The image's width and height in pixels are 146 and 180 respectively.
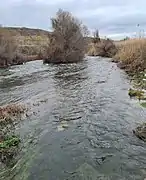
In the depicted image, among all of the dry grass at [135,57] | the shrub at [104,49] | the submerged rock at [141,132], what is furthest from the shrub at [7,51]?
the submerged rock at [141,132]

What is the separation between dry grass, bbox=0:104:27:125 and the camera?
1501cm

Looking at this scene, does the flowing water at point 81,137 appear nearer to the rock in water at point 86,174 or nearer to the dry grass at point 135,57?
the rock in water at point 86,174

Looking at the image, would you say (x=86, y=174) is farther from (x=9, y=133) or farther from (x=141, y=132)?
(x=9, y=133)

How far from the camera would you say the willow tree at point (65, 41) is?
5328 cm

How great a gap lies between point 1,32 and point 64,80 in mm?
31108

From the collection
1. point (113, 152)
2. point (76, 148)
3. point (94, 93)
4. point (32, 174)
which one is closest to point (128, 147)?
point (113, 152)

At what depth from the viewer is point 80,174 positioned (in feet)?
29.5

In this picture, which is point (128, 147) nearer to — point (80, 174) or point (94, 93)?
point (80, 174)

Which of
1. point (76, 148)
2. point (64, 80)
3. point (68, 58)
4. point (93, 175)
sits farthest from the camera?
point (68, 58)

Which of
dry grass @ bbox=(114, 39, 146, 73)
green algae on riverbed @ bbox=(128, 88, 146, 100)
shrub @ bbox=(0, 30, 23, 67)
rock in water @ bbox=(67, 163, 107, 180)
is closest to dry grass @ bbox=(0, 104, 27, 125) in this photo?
rock in water @ bbox=(67, 163, 107, 180)

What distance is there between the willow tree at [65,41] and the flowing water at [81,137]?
31108 millimetres

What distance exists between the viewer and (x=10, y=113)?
16281mm

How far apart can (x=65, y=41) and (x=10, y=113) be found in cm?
3960

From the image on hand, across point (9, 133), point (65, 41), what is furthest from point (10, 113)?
point (65, 41)
